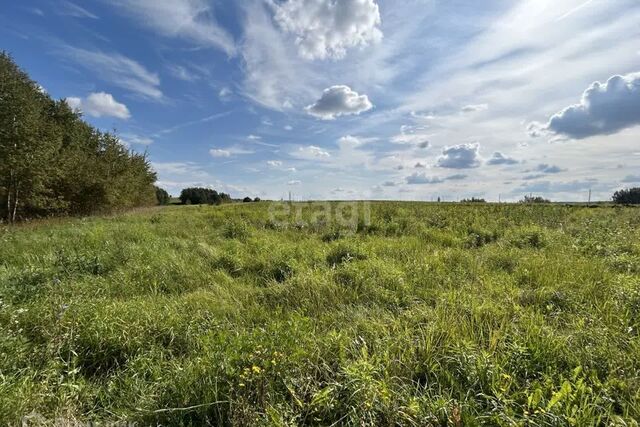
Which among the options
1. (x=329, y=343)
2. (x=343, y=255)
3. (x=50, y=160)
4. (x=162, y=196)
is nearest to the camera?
(x=329, y=343)

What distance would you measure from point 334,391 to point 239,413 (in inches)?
25.5

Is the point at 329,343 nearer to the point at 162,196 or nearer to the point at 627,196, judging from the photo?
the point at 627,196

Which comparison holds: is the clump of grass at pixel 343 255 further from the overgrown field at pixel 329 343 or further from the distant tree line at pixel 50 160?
the distant tree line at pixel 50 160

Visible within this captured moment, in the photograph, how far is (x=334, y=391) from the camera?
2.15 m

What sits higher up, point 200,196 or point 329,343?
point 200,196

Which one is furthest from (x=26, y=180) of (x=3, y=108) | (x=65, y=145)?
(x=65, y=145)

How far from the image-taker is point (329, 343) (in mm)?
2682

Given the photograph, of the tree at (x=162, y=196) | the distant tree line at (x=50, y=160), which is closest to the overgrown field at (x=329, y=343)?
the distant tree line at (x=50, y=160)

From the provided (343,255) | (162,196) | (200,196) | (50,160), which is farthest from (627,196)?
(162,196)

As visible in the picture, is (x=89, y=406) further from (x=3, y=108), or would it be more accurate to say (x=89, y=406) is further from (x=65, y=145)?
(x=65, y=145)

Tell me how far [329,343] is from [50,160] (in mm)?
19783

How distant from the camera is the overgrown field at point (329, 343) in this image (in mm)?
2029

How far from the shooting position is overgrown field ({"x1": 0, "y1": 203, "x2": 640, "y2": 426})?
203cm

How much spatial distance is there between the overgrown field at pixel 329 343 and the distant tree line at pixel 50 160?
42.4 ft
